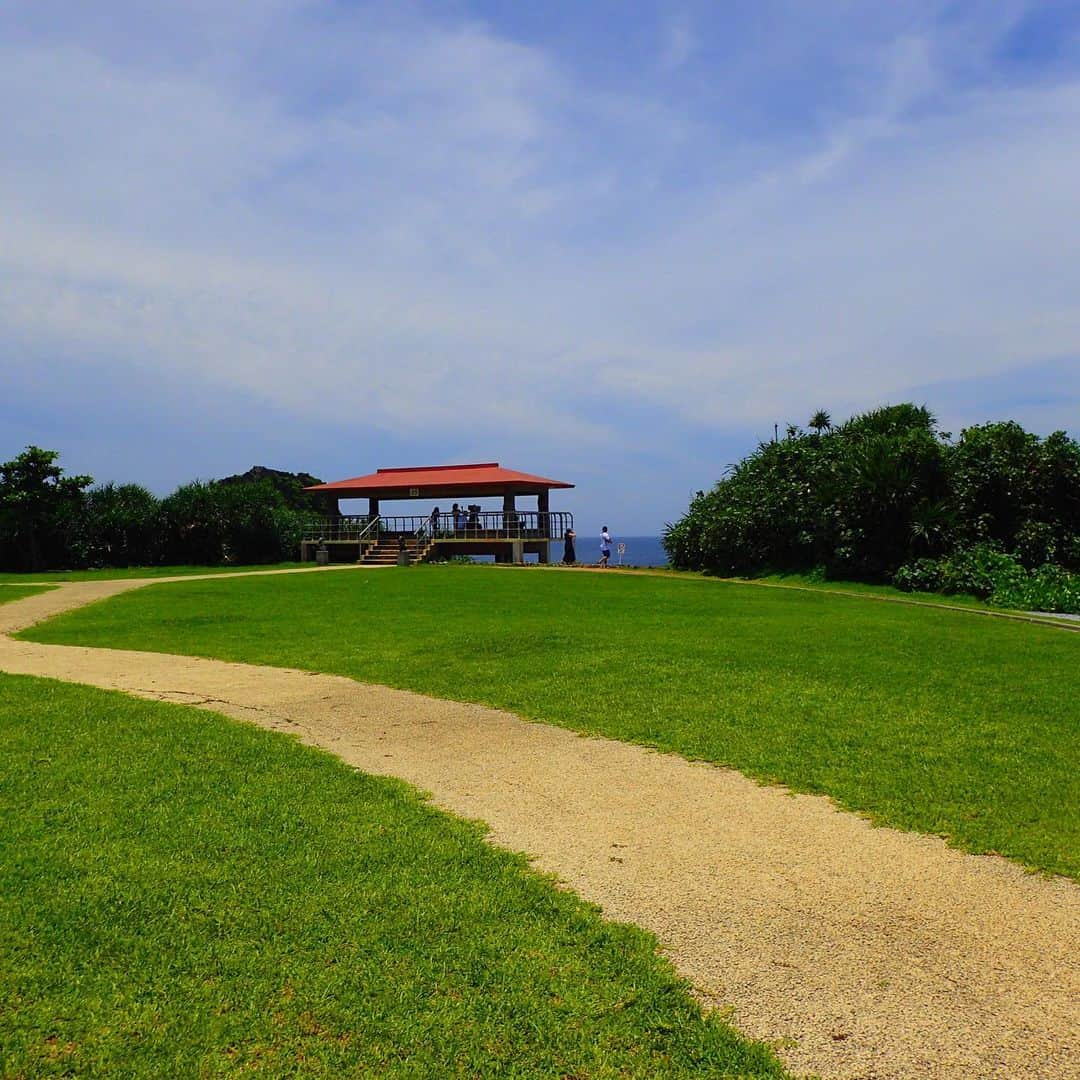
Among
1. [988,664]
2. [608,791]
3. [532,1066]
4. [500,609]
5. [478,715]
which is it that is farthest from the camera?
[500,609]

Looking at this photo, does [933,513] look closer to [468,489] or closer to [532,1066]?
[468,489]

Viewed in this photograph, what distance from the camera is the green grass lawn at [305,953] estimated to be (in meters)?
2.92

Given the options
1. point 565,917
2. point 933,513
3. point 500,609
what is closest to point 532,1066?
point 565,917

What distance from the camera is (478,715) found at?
800 centimetres

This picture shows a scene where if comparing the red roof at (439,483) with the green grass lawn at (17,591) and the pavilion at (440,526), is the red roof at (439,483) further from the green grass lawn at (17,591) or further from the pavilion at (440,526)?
the green grass lawn at (17,591)

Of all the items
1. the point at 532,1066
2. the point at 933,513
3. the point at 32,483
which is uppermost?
the point at 32,483

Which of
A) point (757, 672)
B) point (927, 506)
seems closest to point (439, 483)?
point (927, 506)

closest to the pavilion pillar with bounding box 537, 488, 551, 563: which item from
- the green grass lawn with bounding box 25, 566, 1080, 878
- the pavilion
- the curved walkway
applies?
the pavilion

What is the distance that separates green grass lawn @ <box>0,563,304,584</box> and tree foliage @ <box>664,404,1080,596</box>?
17.6 m

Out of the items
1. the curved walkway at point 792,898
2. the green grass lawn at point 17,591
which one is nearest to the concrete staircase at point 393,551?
the green grass lawn at point 17,591

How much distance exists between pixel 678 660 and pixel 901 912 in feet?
20.7

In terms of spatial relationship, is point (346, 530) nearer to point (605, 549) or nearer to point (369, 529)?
point (369, 529)

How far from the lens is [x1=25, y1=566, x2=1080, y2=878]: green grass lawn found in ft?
19.0

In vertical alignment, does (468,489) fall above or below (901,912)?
above
